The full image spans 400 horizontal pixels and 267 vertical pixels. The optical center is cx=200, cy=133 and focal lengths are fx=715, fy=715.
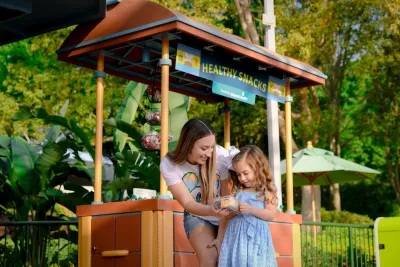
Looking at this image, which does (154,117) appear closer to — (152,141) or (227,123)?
(152,141)

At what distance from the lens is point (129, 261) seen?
24.8 ft

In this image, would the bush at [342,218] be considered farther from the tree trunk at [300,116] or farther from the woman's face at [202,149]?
the woman's face at [202,149]

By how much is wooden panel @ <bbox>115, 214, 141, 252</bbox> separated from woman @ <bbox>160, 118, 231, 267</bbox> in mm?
2353

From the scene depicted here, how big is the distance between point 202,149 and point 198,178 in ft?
1.00

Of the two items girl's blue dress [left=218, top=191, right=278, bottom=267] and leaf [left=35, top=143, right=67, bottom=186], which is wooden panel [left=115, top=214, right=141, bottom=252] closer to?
girl's blue dress [left=218, top=191, right=278, bottom=267]

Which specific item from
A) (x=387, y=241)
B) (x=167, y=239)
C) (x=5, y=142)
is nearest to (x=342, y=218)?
(x=387, y=241)

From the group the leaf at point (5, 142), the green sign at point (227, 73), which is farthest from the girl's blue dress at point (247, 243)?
the leaf at point (5, 142)

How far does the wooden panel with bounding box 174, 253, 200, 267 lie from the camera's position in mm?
7355

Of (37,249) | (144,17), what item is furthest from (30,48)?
(144,17)

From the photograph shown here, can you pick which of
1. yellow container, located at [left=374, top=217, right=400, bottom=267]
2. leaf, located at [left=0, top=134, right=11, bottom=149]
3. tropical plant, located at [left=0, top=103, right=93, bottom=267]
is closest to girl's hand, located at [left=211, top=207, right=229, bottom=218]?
yellow container, located at [left=374, top=217, right=400, bottom=267]

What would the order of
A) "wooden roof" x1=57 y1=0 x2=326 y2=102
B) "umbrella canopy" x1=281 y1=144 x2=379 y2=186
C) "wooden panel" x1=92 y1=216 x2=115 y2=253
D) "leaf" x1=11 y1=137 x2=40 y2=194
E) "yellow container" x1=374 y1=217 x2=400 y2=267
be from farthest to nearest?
A: "umbrella canopy" x1=281 y1=144 x2=379 y2=186, "leaf" x1=11 y1=137 x2=40 y2=194, "yellow container" x1=374 y1=217 x2=400 y2=267, "wooden panel" x1=92 y1=216 x2=115 y2=253, "wooden roof" x1=57 y1=0 x2=326 y2=102

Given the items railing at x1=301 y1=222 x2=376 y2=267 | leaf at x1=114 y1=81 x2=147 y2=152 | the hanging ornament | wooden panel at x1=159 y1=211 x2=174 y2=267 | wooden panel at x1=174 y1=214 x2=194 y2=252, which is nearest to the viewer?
wooden panel at x1=159 y1=211 x2=174 y2=267

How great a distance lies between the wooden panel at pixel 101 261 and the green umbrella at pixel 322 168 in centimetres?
892

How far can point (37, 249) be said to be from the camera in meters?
12.3
